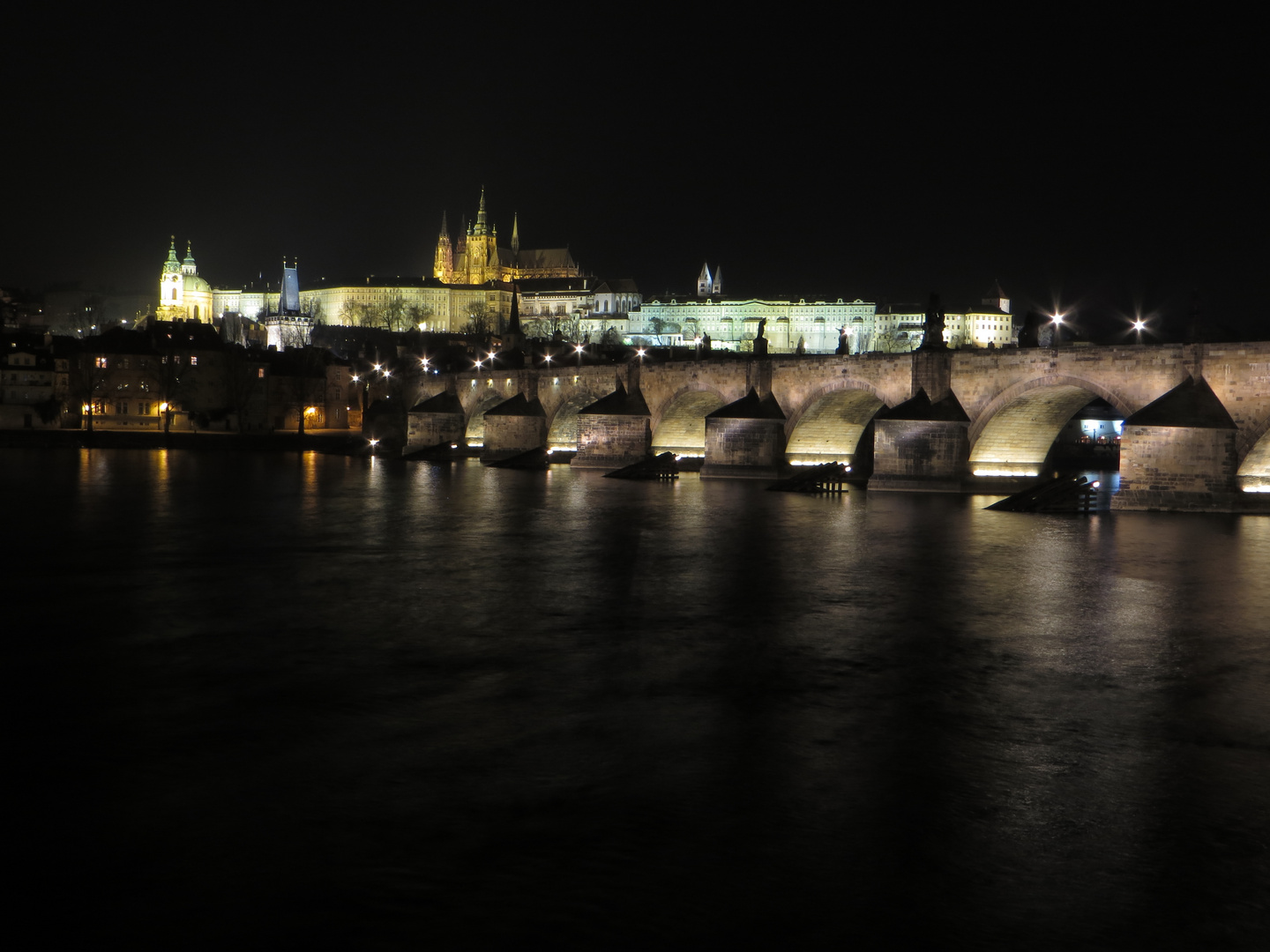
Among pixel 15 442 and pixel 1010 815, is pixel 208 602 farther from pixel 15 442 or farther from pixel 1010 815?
pixel 15 442

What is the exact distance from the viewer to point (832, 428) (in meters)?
37.8

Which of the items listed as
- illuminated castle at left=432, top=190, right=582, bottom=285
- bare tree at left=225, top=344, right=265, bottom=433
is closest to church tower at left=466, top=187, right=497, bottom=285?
illuminated castle at left=432, top=190, right=582, bottom=285

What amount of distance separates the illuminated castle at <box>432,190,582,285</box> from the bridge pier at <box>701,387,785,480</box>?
145m

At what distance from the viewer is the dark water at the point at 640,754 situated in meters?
4.94

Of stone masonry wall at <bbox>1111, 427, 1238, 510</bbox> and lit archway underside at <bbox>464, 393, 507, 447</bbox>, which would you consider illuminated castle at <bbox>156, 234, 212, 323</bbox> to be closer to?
lit archway underside at <bbox>464, 393, 507, 447</bbox>

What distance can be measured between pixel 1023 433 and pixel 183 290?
474ft

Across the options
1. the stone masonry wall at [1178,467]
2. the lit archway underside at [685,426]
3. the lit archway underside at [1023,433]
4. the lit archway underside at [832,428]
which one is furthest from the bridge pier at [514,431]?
the stone masonry wall at [1178,467]

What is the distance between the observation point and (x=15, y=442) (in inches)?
2179

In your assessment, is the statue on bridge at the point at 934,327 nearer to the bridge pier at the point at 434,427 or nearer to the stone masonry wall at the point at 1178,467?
the stone masonry wall at the point at 1178,467

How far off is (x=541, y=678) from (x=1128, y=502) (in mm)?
20287

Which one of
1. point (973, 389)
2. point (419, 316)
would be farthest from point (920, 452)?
point (419, 316)

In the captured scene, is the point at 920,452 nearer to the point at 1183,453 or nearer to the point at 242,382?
the point at 1183,453

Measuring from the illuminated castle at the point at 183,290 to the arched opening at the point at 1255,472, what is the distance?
141366 mm

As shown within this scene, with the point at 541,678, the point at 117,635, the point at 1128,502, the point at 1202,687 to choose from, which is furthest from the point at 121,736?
the point at 1128,502
